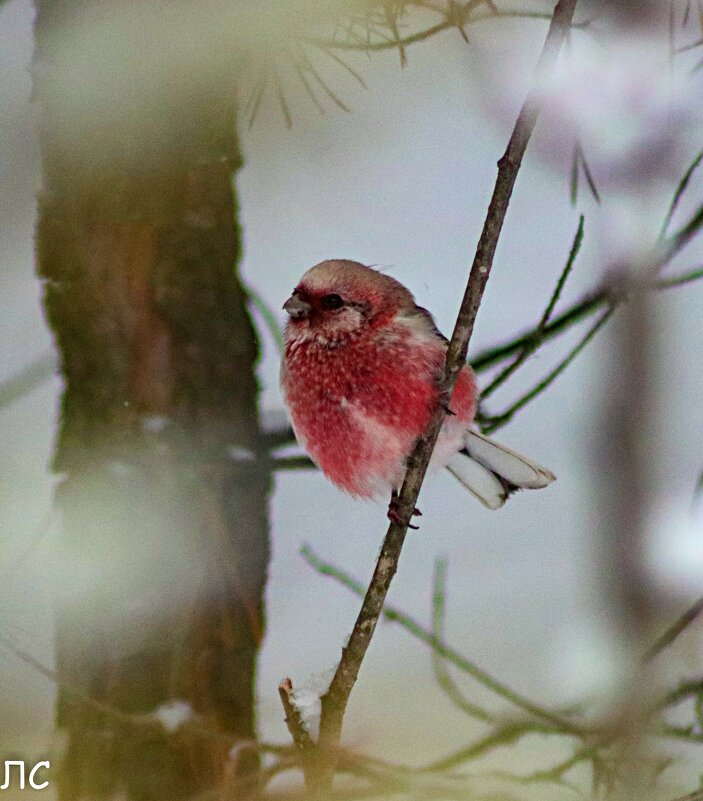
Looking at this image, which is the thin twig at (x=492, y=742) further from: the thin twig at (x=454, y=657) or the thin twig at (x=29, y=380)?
the thin twig at (x=29, y=380)

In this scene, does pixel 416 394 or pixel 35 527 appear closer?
pixel 416 394

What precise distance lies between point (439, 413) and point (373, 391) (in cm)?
14

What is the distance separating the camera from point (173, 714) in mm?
959

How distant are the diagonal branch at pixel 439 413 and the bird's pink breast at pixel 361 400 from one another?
97mm

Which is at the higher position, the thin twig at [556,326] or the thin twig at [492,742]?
the thin twig at [556,326]

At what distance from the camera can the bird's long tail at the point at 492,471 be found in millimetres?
623

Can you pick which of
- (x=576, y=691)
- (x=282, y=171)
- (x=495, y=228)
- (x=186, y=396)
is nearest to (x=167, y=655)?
(x=186, y=396)

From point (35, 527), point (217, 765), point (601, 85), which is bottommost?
point (217, 765)

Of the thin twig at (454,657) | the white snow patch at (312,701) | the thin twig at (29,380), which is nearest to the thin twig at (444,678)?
the thin twig at (454,657)

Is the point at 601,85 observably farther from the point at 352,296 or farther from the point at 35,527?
the point at 35,527

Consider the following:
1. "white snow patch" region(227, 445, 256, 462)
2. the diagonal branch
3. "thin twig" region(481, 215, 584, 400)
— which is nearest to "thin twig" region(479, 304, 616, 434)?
"thin twig" region(481, 215, 584, 400)

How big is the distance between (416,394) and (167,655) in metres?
0.51

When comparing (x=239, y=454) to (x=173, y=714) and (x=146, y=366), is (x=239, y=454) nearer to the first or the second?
(x=146, y=366)

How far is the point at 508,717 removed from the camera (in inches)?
37.9
